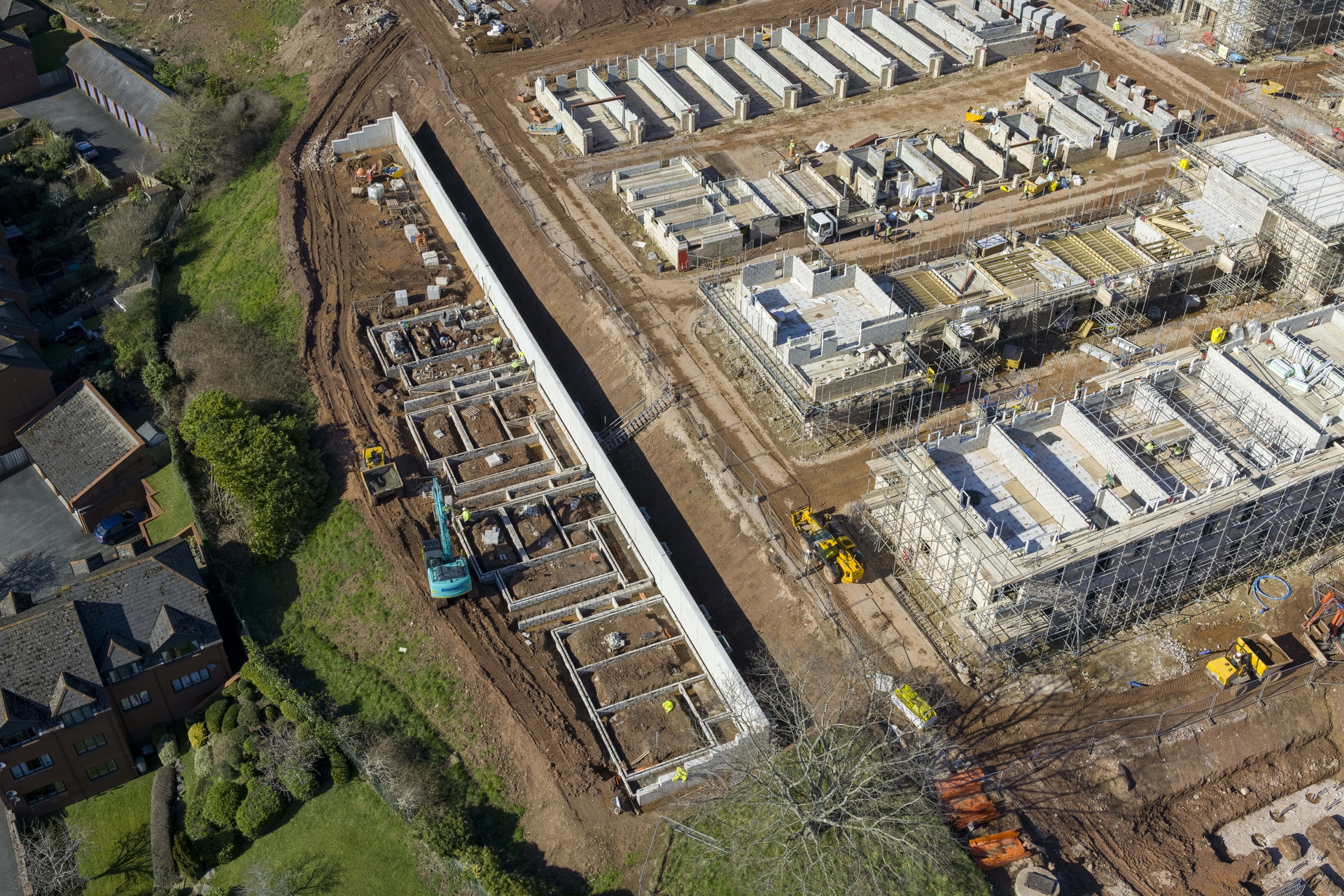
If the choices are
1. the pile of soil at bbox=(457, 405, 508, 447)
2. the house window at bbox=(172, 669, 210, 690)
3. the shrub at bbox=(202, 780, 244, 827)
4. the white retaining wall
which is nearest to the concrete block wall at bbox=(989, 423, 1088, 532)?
the white retaining wall

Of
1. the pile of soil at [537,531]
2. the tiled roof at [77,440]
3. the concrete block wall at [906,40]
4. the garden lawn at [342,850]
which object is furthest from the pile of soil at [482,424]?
the concrete block wall at [906,40]

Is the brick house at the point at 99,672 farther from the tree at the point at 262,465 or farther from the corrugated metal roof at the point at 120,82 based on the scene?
the corrugated metal roof at the point at 120,82

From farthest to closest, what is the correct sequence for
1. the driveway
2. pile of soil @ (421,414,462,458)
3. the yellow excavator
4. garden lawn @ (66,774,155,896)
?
the driveway
pile of soil @ (421,414,462,458)
the yellow excavator
garden lawn @ (66,774,155,896)

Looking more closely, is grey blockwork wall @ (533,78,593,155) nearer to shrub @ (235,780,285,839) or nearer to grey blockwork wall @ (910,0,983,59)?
grey blockwork wall @ (910,0,983,59)

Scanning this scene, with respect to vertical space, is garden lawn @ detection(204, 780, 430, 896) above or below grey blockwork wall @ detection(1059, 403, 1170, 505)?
below

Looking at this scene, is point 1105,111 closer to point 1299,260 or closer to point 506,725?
point 1299,260

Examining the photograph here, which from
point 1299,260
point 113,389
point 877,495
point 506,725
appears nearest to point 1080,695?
point 877,495
